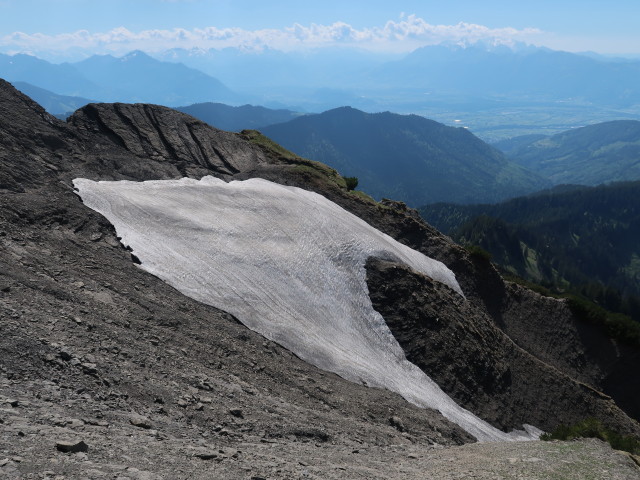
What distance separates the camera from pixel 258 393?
65.2ft

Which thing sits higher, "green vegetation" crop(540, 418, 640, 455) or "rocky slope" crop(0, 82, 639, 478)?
"rocky slope" crop(0, 82, 639, 478)

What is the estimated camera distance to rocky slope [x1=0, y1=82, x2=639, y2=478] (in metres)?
12.4

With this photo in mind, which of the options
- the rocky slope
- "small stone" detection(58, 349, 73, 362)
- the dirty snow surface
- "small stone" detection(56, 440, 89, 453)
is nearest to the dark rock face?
the rocky slope

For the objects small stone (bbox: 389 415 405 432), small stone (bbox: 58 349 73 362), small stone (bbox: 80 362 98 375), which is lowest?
small stone (bbox: 389 415 405 432)

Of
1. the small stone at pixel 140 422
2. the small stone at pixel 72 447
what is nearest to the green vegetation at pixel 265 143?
the small stone at pixel 140 422

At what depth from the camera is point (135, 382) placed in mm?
16125

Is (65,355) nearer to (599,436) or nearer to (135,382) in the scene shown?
(135,382)

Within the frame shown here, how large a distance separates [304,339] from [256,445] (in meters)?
12.3

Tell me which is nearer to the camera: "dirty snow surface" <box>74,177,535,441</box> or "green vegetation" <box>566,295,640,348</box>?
"dirty snow surface" <box>74,177,535,441</box>

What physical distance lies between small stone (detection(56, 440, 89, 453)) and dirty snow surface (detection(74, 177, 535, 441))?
15028 millimetres

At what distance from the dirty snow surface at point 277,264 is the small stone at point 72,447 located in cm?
1503

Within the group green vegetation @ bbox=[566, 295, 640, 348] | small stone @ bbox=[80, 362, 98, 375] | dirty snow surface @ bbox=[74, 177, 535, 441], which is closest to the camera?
small stone @ bbox=[80, 362, 98, 375]

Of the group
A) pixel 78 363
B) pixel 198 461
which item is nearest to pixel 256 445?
pixel 198 461

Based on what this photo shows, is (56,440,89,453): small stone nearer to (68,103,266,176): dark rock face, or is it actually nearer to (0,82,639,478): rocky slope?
(0,82,639,478): rocky slope
